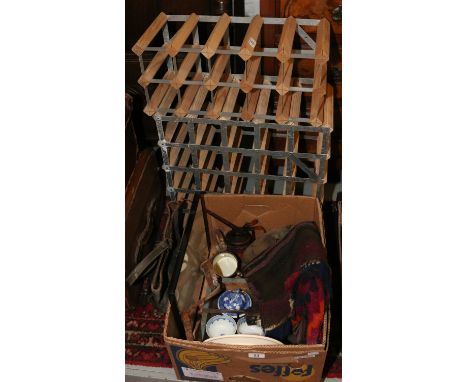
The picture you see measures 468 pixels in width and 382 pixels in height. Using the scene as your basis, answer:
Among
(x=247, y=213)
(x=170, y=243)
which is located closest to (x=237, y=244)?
(x=247, y=213)

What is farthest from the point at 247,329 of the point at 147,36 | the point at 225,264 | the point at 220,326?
the point at 147,36

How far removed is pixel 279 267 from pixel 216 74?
0.85 m

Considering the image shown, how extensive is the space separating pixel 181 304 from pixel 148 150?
34.9 inches

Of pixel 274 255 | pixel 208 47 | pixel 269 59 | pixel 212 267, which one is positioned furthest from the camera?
pixel 269 59

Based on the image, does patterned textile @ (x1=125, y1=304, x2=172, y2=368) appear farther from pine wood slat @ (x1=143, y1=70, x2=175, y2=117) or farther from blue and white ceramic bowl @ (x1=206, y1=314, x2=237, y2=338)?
pine wood slat @ (x1=143, y1=70, x2=175, y2=117)

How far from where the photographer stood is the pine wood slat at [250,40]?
2109 mm

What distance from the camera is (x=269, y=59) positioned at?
2863 millimetres

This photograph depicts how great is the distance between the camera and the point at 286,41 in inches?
85.2

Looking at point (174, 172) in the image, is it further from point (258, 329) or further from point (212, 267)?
point (258, 329)

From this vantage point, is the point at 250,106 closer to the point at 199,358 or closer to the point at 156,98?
the point at 156,98

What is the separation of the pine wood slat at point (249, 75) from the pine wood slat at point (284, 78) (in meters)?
0.10

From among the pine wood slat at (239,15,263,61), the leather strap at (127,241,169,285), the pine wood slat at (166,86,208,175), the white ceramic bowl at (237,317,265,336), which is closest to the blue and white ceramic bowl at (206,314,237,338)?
the white ceramic bowl at (237,317,265,336)

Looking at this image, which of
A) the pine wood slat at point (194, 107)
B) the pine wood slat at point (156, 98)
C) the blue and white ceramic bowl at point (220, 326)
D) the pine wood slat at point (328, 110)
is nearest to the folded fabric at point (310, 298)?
the blue and white ceramic bowl at point (220, 326)

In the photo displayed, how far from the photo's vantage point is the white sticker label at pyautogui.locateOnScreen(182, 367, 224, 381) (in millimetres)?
2225
